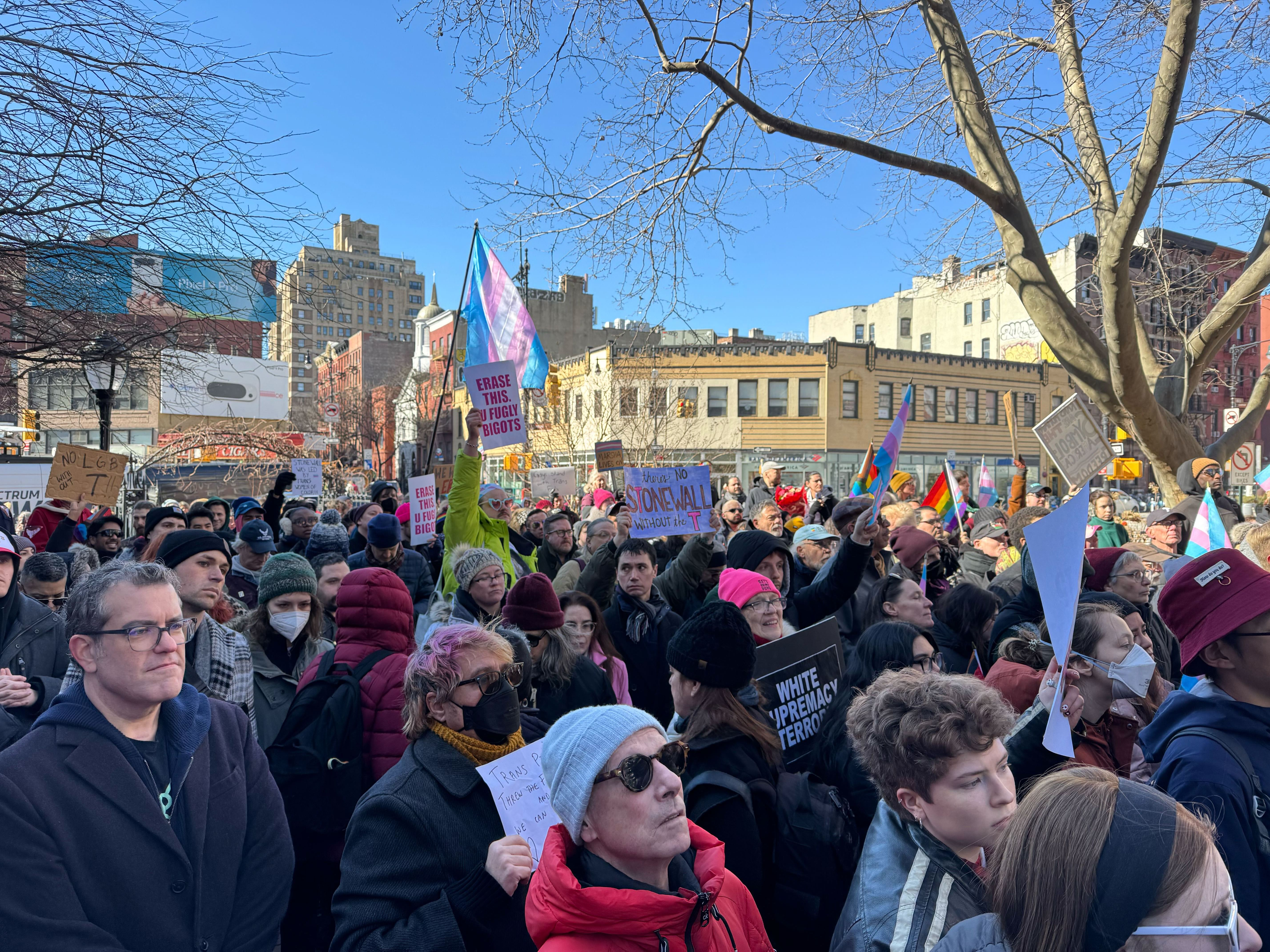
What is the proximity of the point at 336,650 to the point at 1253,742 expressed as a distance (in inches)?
131

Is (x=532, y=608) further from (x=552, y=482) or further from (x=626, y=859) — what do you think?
(x=552, y=482)

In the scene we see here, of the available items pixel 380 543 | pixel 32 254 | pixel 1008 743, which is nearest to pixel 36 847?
pixel 1008 743

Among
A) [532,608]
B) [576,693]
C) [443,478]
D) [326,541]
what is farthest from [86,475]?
[576,693]

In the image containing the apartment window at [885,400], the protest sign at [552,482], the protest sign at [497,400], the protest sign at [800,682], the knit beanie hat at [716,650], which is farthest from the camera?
the apartment window at [885,400]

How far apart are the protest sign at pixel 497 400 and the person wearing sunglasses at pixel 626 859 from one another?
5965 millimetres

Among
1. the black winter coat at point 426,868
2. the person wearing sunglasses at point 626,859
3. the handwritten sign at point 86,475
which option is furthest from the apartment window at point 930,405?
the person wearing sunglasses at point 626,859

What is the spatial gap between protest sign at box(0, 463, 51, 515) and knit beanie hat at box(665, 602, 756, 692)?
10.7 metres

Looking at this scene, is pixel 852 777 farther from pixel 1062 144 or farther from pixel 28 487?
pixel 28 487

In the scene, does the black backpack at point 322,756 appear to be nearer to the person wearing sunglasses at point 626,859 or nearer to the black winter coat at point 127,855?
the black winter coat at point 127,855

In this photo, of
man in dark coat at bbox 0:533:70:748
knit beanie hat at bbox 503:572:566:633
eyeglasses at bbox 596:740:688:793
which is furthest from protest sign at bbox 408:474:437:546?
eyeglasses at bbox 596:740:688:793

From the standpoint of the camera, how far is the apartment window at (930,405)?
4869 cm

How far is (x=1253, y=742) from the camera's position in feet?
8.05

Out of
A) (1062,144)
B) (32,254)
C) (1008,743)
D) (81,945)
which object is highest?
(1062,144)

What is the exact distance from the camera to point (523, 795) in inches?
105
